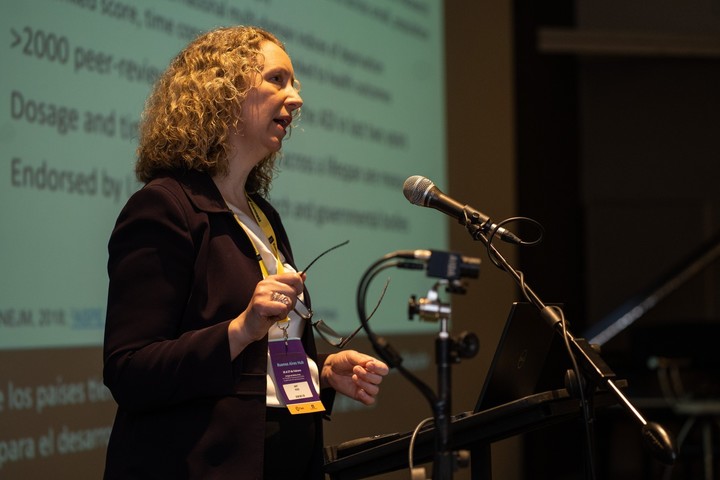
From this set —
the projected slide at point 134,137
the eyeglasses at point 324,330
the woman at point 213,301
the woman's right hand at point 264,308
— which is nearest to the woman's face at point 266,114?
the woman at point 213,301

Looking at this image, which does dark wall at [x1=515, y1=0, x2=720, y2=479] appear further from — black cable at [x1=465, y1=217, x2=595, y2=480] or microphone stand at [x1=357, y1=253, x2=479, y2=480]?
microphone stand at [x1=357, y1=253, x2=479, y2=480]

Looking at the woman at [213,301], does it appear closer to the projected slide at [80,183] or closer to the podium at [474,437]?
the podium at [474,437]

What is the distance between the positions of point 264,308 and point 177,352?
0.60ft

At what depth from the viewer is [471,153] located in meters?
4.87

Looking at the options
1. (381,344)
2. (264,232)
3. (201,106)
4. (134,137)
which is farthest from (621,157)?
(381,344)

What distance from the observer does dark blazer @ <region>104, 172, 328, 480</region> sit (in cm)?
158

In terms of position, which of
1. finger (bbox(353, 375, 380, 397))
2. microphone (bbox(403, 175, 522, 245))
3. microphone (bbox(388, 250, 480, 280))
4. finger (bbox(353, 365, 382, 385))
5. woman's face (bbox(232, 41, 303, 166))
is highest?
woman's face (bbox(232, 41, 303, 166))

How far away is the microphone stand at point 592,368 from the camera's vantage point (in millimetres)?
1486

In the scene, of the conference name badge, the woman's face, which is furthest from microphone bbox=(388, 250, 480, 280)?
the woman's face

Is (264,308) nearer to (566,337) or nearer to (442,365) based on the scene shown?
(442,365)

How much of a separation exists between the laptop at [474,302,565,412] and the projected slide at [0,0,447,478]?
1409 millimetres

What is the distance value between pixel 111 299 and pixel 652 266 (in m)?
6.01

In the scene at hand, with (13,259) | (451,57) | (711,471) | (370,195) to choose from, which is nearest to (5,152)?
(13,259)

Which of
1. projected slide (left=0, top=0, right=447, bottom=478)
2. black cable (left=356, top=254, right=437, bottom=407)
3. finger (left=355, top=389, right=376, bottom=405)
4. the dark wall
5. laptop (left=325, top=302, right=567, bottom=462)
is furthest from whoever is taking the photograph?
the dark wall
